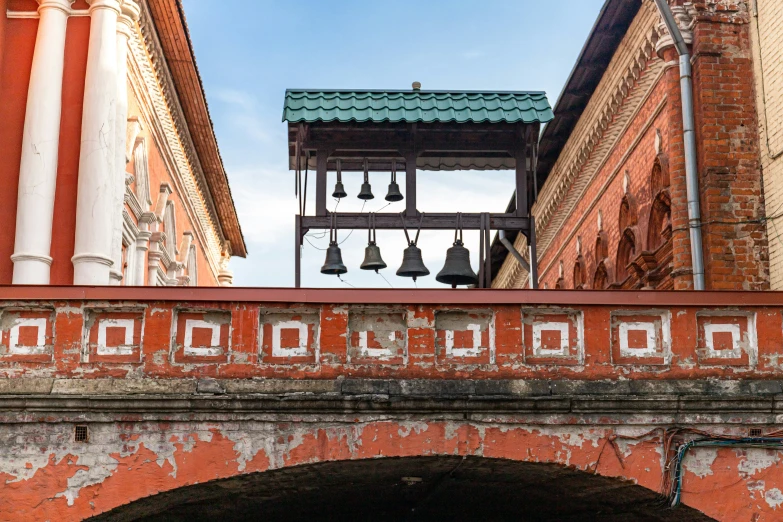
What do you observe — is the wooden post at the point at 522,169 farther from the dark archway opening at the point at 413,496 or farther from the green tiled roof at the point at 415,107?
the dark archway opening at the point at 413,496

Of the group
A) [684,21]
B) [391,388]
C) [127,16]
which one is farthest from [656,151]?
[391,388]

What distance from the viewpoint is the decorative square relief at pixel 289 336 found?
923cm

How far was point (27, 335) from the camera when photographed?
362 inches

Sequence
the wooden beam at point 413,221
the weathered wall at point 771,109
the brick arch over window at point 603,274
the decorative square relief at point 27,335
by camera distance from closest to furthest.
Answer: the decorative square relief at point 27,335 → the weathered wall at point 771,109 → the wooden beam at point 413,221 → the brick arch over window at point 603,274

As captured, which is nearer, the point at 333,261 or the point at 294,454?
the point at 294,454

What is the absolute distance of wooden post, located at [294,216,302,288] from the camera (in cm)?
1510

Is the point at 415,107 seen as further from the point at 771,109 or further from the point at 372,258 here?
the point at 771,109

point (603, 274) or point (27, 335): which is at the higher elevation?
point (603, 274)

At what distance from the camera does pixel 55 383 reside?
9.00 meters

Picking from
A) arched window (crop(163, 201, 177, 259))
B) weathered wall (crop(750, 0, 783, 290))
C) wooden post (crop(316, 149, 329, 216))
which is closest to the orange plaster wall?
wooden post (crop(316, 149, 329, 216))

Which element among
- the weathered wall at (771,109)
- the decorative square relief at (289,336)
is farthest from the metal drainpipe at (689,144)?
the decorative square relief at (289,336)

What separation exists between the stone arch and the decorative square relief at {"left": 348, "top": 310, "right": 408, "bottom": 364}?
50 cm

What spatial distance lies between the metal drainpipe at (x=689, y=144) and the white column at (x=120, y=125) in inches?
284

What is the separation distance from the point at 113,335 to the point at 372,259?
6.33 metres
